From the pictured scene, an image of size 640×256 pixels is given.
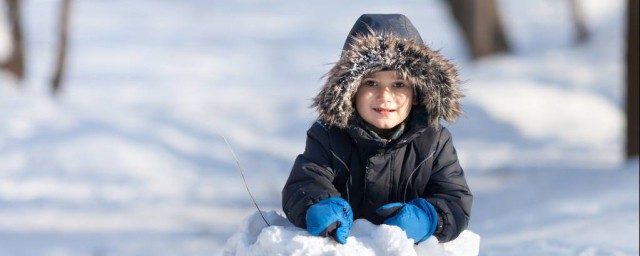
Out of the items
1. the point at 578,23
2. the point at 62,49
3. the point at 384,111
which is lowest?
the point at 578,23

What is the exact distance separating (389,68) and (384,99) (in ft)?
0.39

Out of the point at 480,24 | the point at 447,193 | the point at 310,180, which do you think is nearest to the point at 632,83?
the point at 447,193

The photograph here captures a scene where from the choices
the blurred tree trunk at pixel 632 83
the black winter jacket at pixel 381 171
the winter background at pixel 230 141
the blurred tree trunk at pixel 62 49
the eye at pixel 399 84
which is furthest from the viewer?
the blurred tree trunk at pixel 62 49

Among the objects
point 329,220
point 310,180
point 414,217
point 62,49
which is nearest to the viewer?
point 329,220

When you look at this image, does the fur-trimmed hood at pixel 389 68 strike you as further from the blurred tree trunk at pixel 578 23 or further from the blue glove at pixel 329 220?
the blurred tree trunk at pixel 578 23

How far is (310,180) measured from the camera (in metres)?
4.18

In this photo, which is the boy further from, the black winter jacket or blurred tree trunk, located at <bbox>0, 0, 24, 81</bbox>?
blurred tree trunk, located at <bbox>0, 0, 24, 81</bbox>

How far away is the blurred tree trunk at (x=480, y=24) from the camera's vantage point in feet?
62.5

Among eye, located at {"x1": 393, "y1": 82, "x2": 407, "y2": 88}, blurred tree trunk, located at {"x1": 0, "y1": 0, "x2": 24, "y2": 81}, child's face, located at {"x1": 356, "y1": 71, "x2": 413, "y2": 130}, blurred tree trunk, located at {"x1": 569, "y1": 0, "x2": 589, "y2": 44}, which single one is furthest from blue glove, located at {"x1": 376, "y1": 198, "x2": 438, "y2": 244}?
blurred tree trunk, located at {"x1": 569, "y1": 0, "x2": 589, "y2": 44}

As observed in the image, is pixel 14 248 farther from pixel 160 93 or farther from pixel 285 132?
pixel 160 93

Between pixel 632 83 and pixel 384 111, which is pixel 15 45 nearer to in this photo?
pixel 632 83

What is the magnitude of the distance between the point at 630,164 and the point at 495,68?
26.8 ft

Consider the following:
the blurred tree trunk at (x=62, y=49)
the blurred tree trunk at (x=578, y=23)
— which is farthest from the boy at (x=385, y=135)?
the blurred tree trunk at (x=578, y=23)

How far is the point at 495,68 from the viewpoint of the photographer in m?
18.2
